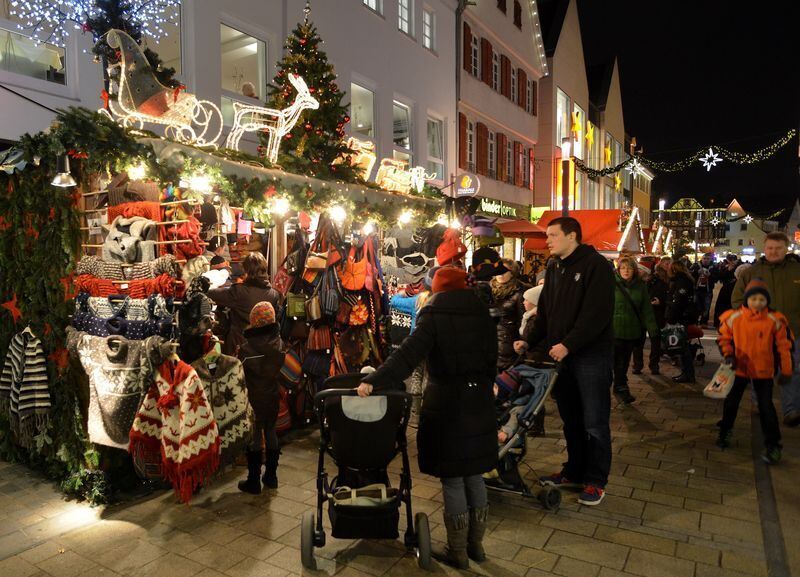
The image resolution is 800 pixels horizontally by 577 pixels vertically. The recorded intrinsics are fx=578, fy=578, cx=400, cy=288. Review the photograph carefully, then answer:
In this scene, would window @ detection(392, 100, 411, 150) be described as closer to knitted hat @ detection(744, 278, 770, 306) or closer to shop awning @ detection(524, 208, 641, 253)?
shop awning @ detection(524, 208, 641, 253)

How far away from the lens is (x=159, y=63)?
662 centimetres

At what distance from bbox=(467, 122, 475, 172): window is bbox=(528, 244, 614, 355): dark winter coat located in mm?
13338

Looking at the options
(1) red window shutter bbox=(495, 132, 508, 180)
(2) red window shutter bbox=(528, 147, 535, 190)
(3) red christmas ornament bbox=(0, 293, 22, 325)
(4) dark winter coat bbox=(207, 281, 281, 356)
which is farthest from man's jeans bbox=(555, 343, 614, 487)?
(2) red window shutter bbox=(528, 147, 535, 190)

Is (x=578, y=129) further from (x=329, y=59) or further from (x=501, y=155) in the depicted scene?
(x=329, y=59)

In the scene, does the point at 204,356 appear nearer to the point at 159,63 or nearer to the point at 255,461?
the point at 255,461

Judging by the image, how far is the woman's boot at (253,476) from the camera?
481 centimetres

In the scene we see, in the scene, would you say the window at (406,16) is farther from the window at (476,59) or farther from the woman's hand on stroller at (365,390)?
the woman's hand on stroller at (365,390)

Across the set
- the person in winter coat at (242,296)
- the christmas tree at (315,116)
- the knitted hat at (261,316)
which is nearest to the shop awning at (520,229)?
the christmas tree at (315,116)

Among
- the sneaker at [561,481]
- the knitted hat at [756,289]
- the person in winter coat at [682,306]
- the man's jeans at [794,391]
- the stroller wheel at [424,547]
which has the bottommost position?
the sneaker at [561,481]

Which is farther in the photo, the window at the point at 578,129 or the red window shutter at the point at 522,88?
the window at the point at 578,129

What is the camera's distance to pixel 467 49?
17172 mm

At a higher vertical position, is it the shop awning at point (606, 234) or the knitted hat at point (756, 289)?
the shop awning at point (606, 234)

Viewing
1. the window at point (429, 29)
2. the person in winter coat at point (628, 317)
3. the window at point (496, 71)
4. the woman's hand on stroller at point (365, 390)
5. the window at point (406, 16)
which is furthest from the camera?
the window at point (496, 71)

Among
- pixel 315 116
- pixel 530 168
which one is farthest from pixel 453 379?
pixel 530 168
